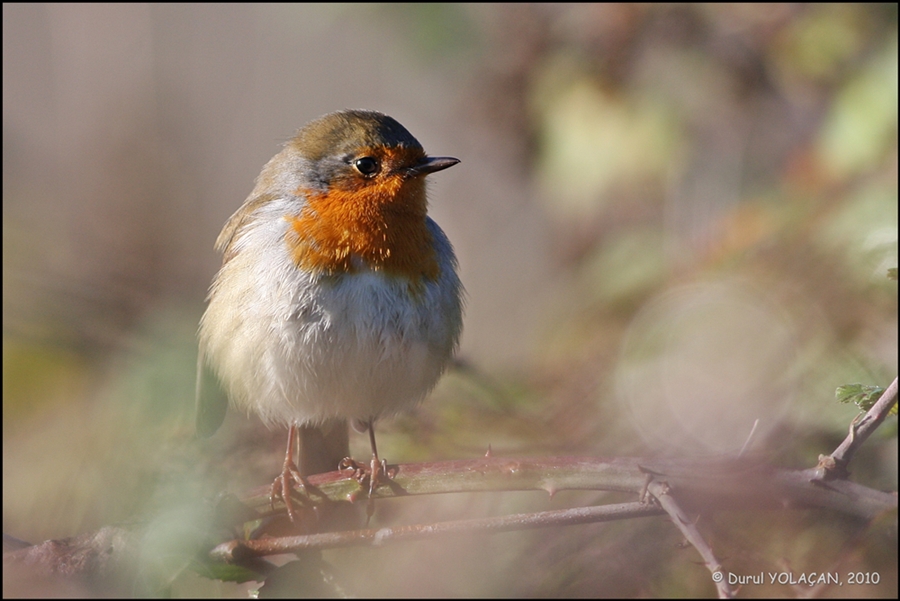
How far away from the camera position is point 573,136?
12.0 feet

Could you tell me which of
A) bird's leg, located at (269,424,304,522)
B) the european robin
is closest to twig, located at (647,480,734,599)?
bird's leg, located at (269,424,304,522)

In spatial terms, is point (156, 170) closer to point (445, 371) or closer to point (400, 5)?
point (400, 5)

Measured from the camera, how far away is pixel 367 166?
2684mm

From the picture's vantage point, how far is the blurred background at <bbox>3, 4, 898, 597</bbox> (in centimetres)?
237

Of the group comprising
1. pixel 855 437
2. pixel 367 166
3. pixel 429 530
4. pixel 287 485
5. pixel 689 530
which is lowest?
pixel 287 485

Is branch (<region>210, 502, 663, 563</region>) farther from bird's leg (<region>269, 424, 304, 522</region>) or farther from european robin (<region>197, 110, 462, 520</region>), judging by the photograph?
european robin (<region>197, 110, 462, 520</region>)

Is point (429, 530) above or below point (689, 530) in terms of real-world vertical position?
below

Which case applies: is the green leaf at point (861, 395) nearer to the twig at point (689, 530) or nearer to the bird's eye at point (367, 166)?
the twig at point (689, 530)

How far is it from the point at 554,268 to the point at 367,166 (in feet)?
5.81

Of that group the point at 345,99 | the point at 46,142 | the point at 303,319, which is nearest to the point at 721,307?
the point at 303,319

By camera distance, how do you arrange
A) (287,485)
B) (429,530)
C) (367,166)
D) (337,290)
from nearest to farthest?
(429,530)
(287,485)
(337,290)
(367,166)

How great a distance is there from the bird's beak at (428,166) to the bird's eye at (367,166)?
0.10m

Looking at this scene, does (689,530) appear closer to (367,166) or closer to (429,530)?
(429,530)

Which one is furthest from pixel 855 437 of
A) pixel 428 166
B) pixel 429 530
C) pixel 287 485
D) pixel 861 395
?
pixel 428 166
